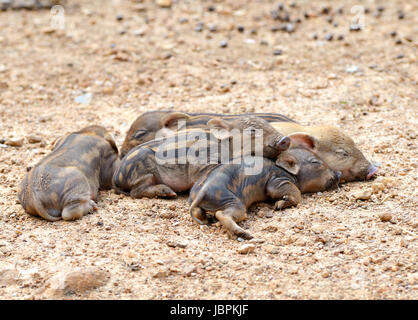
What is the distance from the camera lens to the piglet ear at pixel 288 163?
6.16 metres

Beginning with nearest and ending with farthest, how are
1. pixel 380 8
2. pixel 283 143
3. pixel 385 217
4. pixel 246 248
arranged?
pixel 246 248 < pixel 385 217 < pixel 283 143 < pixel 380 8

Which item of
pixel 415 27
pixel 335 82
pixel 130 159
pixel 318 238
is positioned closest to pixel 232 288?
pixel 318 238

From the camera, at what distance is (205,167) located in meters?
6.21

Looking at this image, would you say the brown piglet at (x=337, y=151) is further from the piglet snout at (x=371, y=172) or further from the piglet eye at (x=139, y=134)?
the piglet eye at (x=139, y=134)

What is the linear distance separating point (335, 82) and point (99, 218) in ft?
15.3

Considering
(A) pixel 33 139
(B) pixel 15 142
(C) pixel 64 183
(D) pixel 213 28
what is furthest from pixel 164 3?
(C) pixel 64 183

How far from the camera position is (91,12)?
39.6 ft

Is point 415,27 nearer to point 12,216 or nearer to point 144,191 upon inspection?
point 144,191

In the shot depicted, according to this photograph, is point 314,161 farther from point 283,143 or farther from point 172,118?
point 172,118

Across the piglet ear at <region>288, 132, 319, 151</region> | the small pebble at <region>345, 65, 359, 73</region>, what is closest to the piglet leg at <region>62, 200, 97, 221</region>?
the piglet ear at <region>288, 132, 319, 151</region>

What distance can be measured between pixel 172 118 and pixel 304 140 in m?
1.53

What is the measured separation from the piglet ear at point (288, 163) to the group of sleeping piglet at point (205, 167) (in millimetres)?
10

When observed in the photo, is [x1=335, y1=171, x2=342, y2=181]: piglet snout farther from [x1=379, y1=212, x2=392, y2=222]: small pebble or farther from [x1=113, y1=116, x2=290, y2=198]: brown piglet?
[x1=379, y1=212, x2=392, y2=222]: small pebble

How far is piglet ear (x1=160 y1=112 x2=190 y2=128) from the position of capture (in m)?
6.97
